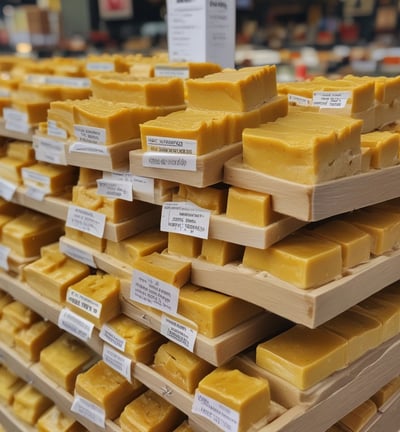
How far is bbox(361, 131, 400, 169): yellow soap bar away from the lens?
137cm

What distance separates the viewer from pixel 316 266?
122 centimetres

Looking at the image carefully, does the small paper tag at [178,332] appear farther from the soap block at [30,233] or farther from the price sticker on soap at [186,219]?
the soap block at [30,233]

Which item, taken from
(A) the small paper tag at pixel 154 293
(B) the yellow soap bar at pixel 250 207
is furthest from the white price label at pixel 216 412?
(B) the yellow soap bar at pixel 250 207

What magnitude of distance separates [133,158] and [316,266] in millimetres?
632

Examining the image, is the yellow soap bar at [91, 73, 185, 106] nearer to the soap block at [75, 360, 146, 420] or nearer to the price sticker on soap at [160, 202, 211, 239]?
the price sticker on soap at [160, 202, 211, 239]

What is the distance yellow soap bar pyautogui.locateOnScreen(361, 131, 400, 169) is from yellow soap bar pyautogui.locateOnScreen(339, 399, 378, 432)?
0.78 meters

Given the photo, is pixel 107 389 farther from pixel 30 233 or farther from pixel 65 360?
pixel 30 233

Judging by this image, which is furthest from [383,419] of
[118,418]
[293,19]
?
[293,19]

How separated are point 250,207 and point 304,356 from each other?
417 mm

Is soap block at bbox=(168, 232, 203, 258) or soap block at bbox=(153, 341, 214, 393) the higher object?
soap block at bbox=(168, 232, 203, 258)

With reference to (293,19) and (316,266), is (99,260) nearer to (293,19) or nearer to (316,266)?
(316,266)

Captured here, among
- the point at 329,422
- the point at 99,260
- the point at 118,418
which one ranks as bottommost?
the point at 118,418

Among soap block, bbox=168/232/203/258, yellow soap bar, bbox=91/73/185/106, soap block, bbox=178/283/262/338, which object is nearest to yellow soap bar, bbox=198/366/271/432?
soap block, bbox=178/283/262/338

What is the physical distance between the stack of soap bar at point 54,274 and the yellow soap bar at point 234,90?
2.59 feet
